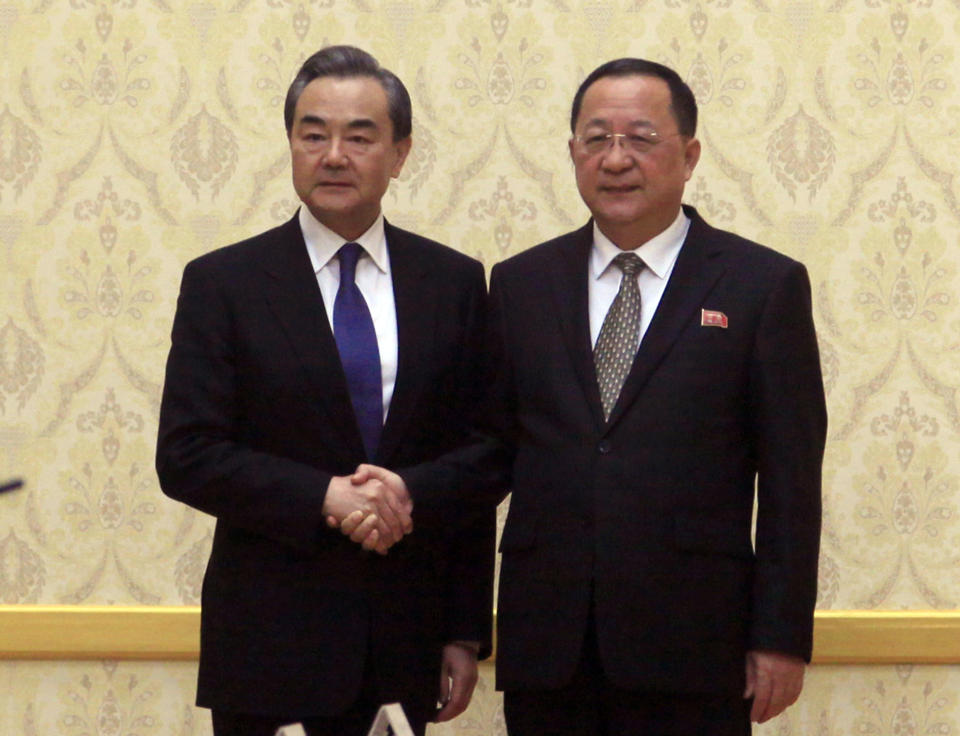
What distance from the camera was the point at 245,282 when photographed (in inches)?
89.4

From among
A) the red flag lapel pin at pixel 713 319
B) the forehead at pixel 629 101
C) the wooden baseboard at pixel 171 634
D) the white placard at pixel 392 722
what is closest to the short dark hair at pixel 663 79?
the forehead at pixel 629 101

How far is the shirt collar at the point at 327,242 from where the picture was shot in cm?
232

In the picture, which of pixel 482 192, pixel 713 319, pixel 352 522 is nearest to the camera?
pixel 352 522

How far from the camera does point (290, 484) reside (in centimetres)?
213

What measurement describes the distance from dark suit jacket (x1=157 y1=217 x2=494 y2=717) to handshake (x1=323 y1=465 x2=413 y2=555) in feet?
0.08

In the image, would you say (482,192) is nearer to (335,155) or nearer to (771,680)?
(335,155)

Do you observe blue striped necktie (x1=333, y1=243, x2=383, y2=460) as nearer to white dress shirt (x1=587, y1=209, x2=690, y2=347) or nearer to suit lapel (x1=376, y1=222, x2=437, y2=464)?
suit lapel (x1=376, y1=222, x2=437, y2=464)

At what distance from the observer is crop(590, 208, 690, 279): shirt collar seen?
7.54ft

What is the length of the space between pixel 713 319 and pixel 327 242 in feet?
2.09

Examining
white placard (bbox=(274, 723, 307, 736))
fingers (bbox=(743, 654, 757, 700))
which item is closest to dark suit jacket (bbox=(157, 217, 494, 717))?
white placard (bbox=(274, 723, 307, 736))

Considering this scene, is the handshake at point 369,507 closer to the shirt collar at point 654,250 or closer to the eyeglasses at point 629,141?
the shirt collar at point 654,250

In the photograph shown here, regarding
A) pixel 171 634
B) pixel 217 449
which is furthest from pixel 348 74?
pixel 171 634

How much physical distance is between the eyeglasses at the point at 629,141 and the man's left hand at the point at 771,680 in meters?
0.82

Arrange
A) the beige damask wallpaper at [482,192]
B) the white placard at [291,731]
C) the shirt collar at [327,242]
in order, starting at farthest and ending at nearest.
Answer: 1. the beige damask wallpaper at [482,192]
2. the shirt collar at [327,242]
3. the white placard at [291,731]
